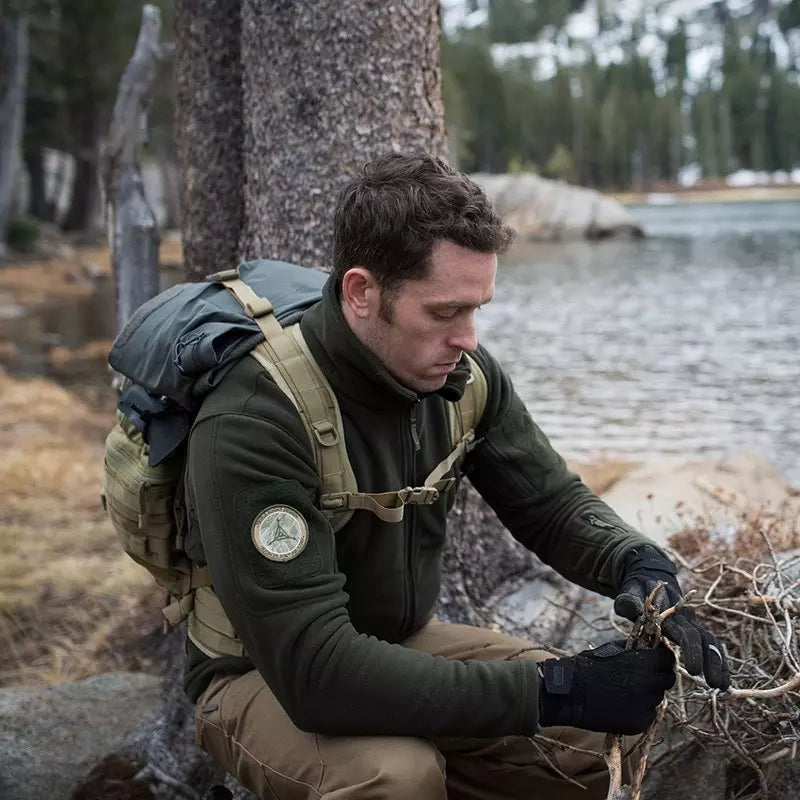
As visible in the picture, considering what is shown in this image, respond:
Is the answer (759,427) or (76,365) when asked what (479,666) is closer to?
(759,427)

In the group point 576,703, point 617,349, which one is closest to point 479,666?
point 576,703

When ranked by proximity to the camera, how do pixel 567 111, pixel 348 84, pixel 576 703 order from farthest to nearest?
1. pixel 567 111
2. pixel 348 84
3. pixel 576 703

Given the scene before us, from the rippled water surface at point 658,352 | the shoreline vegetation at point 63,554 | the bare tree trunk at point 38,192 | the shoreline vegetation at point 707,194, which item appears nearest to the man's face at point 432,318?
the shoreline vegetation at point 63,554

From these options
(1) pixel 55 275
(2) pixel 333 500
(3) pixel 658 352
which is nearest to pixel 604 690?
(2) pixel 333 500

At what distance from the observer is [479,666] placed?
8.56 feet

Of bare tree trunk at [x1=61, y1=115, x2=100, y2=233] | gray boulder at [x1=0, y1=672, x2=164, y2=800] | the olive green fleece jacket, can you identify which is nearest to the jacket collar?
the olive green fleece jacket

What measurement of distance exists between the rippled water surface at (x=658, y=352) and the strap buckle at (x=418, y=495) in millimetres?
7208

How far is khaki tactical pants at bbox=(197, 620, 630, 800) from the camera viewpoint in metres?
2.63

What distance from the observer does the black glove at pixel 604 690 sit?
2.57 meters

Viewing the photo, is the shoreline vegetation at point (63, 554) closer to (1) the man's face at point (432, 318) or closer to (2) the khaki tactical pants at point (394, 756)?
(2) the khaki tactical pants at point (394, 756)

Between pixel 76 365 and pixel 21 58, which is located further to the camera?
pixel 21 58

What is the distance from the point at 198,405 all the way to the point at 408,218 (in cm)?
70

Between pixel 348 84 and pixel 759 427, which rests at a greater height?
pixel 348 84

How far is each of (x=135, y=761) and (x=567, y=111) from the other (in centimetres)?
10476
